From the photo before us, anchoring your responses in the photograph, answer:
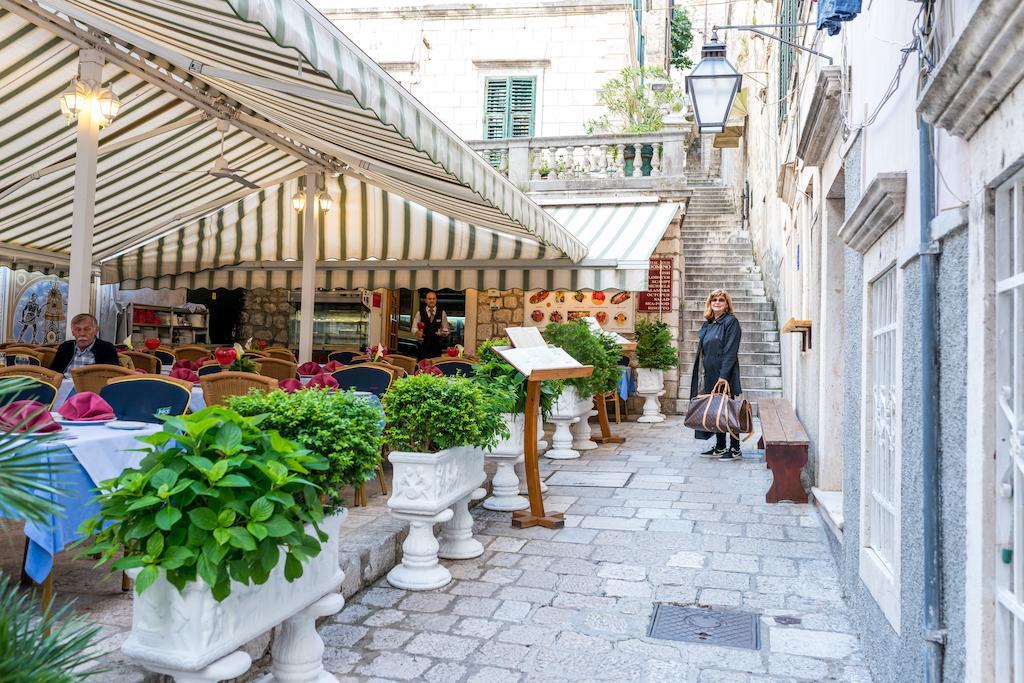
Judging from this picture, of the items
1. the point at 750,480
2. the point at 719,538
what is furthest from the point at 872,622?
the point at 750,480

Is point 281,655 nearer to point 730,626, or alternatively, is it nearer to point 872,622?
point 730,626

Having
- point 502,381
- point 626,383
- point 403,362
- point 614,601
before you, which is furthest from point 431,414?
point 626,383

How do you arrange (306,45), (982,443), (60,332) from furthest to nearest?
(60,332)
(306,45)
(982,443)

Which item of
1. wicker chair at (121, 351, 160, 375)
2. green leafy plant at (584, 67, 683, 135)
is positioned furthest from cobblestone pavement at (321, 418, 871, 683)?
green leafy plant at (584, 67, 683, 135)

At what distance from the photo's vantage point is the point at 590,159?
13586 mm

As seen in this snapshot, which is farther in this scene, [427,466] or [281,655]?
[427,466]

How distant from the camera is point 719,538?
5.19 metres

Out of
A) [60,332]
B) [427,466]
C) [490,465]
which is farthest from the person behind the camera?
[60,332]

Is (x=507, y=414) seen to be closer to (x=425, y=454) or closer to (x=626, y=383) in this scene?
(x=425, y=454)

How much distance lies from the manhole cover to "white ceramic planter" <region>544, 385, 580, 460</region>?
14.5 feet

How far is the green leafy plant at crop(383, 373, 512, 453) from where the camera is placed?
13.6 ft

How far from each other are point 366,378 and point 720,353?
3.82 metres

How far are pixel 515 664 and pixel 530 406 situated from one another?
7.48 feet

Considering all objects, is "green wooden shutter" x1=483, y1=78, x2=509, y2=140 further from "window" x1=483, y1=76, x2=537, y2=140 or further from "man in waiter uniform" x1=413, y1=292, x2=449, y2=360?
"man in waiter uniform" x1=413, y1=292, x2=449, y2=360
